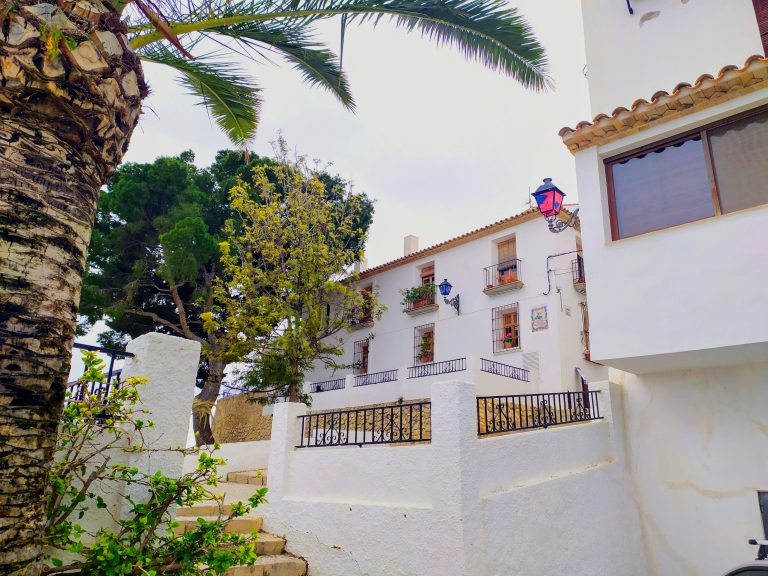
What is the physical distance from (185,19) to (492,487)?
17.0 feet

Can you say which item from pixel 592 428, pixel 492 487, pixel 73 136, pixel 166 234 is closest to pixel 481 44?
pixel 73 136

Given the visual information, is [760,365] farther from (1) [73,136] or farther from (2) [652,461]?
(1) [73,136]

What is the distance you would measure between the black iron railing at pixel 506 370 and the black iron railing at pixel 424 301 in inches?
159

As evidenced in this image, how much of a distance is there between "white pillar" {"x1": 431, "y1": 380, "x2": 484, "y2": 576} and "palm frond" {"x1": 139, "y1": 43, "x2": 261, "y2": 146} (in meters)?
3.86

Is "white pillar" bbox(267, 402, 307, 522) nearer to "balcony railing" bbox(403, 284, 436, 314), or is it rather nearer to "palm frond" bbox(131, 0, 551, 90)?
"palm frond" bbox(131, 0, 551, 90)

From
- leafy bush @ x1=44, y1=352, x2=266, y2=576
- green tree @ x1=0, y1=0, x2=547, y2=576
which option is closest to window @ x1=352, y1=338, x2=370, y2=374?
leafy bush @ x1=44, y1=352, x2=266, y2=576

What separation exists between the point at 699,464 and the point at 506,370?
8.22 metres

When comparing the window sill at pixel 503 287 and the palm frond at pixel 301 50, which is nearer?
the palm frond at pixel 301 50

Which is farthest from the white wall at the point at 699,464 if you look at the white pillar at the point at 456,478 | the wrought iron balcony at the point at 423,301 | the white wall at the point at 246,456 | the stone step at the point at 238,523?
the wrought iron balcony at the point at 423,301

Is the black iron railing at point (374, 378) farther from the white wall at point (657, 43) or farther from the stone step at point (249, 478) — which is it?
the white wall at point (657, 43)

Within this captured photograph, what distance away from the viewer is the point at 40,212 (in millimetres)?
2764

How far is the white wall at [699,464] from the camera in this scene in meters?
6.56

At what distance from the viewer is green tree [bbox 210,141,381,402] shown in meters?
13.1

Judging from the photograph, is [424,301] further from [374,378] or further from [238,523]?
[238,523]
